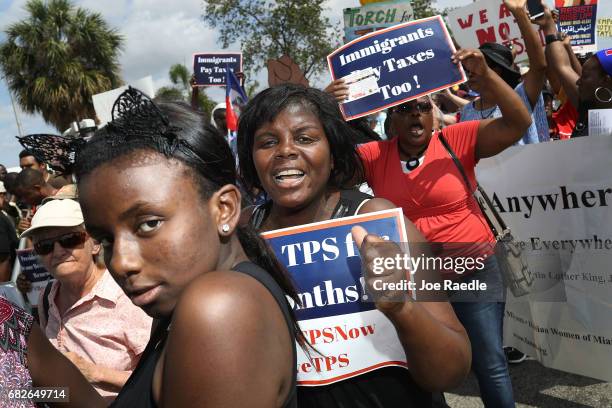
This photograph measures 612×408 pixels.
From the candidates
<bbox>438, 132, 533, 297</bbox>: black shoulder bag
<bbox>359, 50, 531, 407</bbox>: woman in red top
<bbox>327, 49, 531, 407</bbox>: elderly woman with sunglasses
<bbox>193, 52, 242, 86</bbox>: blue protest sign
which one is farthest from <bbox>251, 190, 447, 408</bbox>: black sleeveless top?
<bbox>193, 52, 242, 86</bbox>: blue protest sign

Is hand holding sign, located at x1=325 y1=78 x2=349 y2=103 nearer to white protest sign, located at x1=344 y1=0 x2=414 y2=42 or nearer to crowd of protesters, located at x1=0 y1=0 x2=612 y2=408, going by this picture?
crowd of protesters, located at x1=0 y1=0 x2=612 y2=408

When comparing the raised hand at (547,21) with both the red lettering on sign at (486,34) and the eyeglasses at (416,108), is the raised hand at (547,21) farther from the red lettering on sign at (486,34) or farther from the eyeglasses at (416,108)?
the red lettering on sign at (486,34)

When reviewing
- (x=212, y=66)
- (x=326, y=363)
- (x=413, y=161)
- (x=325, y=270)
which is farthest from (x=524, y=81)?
(x=212, y=66)

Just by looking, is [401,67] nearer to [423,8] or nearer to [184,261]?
[184,261]

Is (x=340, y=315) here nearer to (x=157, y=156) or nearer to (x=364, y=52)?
(x=157, y=156)

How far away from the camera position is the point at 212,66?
7746 millimetres

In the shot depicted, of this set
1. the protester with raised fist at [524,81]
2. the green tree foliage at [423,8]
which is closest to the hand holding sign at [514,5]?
the protester with raised fist at [524,81]

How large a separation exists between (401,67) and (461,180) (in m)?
0.69

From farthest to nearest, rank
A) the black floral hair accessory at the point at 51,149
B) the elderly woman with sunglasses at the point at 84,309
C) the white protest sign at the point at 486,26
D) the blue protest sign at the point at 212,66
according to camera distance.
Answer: the blue protest sign at the point at 212,66
the white protest sign at the point at 486,26
the elderly woman with sunglasses at the point at 84,309
the black floral hair accessory at the point at 51,149

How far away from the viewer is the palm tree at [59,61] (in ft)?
75.1

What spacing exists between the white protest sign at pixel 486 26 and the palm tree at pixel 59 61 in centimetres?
1931

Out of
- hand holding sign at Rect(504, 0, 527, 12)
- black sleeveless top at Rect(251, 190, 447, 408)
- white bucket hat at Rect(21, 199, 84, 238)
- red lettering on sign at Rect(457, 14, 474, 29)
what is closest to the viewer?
black sleeveless top at Rect(251, 190, 447, 408)

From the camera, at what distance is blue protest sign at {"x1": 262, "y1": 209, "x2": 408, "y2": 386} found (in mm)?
1697

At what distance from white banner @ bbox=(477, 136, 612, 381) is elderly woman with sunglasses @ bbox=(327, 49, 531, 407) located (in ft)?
1.02
